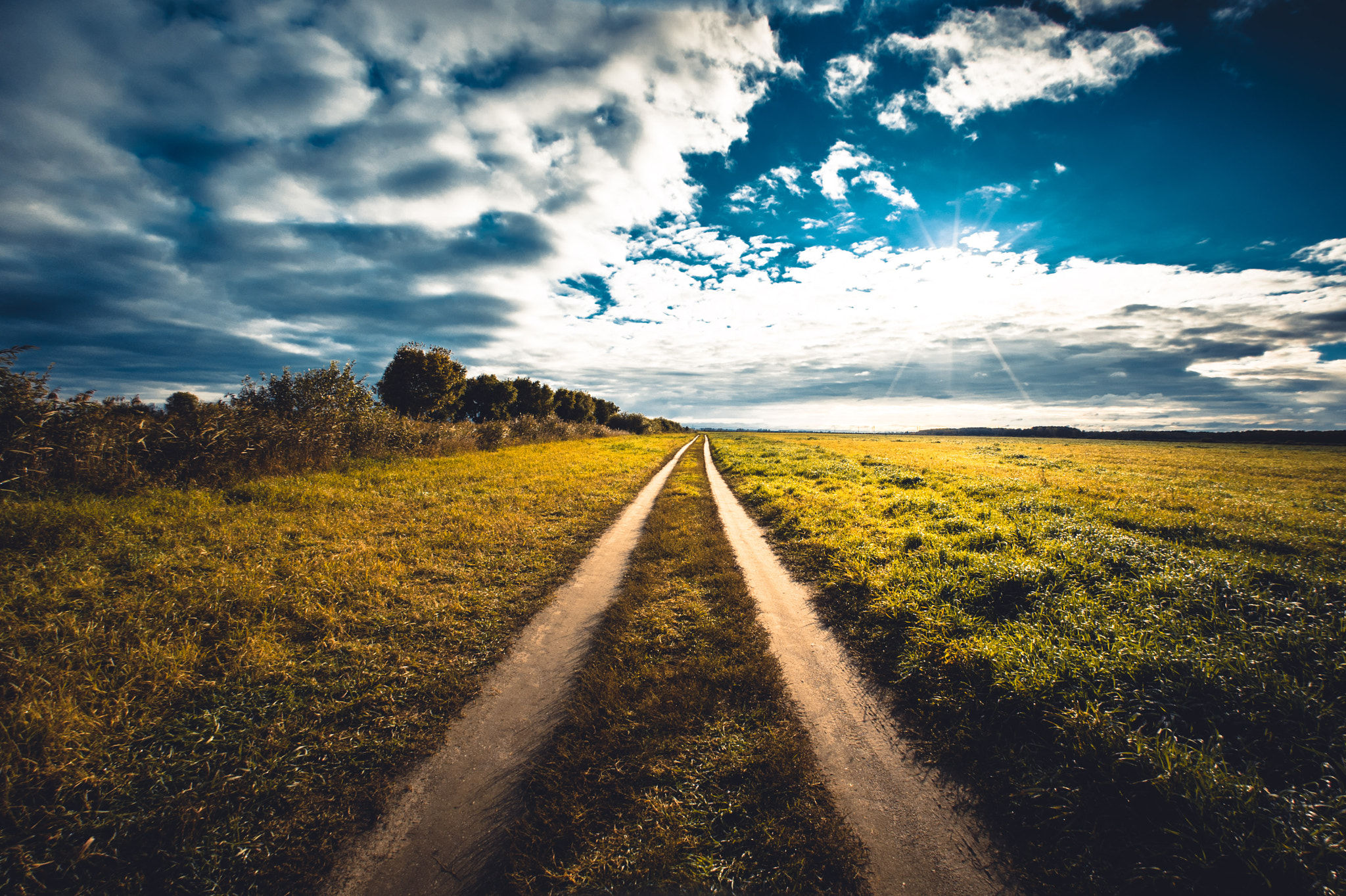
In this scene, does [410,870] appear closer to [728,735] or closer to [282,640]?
[728,735]

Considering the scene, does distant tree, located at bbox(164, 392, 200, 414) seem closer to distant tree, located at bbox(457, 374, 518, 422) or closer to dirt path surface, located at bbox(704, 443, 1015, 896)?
dirt path surface, located at bbox(704, 443, 1015, 896)

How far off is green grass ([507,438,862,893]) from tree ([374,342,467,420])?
3344 cm

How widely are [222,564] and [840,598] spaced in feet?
36.1

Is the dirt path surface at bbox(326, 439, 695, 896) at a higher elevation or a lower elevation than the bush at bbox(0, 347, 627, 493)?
lower

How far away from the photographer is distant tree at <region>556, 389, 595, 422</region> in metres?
61.5

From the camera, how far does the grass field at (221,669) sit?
3.26m

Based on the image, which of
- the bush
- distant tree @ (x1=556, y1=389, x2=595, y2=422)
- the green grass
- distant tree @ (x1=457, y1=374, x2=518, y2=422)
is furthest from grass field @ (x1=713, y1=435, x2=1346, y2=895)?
distant tree @ (x1=556, y1=389, x2=595, y2=422)

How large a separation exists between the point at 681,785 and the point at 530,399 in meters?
54.0

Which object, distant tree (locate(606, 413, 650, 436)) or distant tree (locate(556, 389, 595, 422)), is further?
distant tree (locate(606, 413, 650, 436))

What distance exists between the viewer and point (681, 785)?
3871 millimetres

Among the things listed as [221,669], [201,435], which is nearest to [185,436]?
[201,435]

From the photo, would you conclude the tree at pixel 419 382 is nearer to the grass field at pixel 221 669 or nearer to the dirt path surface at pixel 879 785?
the grass field at pixel 221 669

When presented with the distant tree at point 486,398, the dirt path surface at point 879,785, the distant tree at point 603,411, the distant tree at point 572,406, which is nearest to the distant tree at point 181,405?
the dirt path surface at point 879,785

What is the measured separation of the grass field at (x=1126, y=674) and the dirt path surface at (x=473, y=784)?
13.9ft
